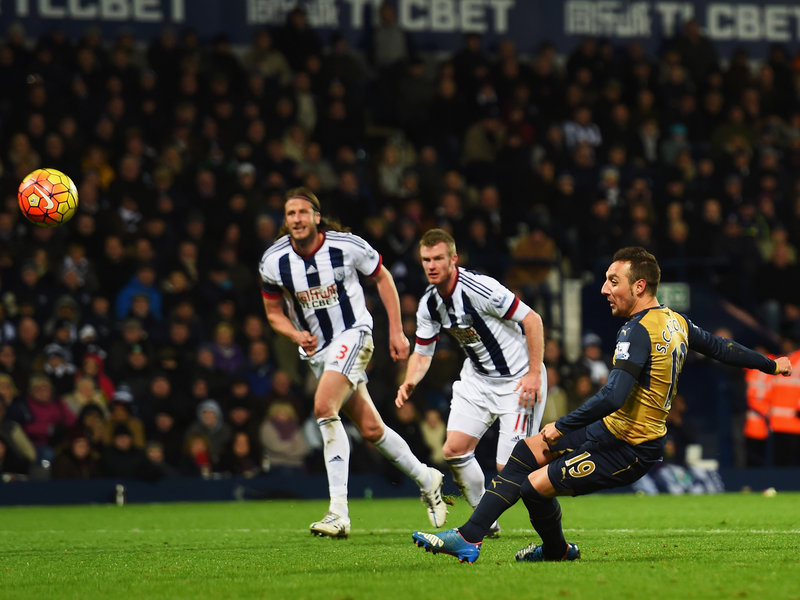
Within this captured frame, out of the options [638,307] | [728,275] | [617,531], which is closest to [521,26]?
[728,275]

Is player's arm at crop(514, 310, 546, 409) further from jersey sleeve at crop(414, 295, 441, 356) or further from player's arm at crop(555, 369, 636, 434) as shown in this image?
player's arm at crop(555, 369, 636, 434)

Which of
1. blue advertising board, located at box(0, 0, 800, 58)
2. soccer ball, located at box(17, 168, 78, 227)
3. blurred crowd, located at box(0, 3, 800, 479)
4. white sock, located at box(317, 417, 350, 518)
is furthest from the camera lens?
blue advertising board, located at box(0, 0, 800, 58)

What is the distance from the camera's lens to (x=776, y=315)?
18.0 m

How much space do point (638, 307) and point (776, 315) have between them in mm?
11581

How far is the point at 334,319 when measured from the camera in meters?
9.55

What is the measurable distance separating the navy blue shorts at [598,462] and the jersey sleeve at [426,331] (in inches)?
93.2

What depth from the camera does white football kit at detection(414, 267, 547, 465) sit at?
9.11 m

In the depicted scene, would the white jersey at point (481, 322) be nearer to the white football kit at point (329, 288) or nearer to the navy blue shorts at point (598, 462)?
the white football kit at point (329, 288)

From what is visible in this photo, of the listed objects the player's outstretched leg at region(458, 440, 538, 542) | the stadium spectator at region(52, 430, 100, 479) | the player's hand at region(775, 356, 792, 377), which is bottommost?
the stadium spectator at region(52, 430, 100, 479)

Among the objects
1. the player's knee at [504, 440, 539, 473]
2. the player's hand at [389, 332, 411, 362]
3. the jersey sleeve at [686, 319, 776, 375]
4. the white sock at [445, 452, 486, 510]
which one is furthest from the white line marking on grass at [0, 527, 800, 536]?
the player's knee at [504, 440, 539, 473]

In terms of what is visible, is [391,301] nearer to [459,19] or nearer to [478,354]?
[478,354]

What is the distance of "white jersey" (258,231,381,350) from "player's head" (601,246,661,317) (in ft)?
9.42

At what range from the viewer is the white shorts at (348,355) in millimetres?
9320

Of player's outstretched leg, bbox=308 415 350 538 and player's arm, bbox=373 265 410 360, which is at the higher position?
player's arm, bbox=373 265 410 360
